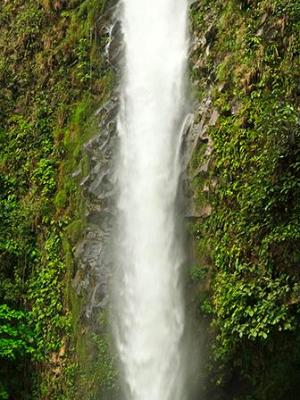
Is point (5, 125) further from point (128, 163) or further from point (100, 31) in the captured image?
point (128, 163)

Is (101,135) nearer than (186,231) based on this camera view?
No

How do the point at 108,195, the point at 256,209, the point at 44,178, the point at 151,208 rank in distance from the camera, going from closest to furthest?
the point at 256,209 < the point at 151,208 < the point at 108,195 < the point at 44,178

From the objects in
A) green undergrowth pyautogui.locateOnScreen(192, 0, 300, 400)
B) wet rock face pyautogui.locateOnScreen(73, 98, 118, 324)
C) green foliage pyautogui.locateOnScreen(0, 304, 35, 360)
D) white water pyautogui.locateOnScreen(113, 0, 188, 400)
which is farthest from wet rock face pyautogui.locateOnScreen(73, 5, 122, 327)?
green undergrowth pyautogui.locateOnScreen(192, 0, 300, 400)

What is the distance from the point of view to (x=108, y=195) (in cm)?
834

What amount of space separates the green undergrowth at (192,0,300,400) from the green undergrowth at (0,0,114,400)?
2.50 meters

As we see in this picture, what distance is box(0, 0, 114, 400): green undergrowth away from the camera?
858 centimetres

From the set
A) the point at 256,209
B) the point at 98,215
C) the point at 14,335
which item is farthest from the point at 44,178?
the point at 256,209

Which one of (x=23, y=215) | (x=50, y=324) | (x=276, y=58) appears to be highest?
(x=276, y=58)

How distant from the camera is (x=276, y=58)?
6.72m

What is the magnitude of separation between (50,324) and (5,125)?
428 cm

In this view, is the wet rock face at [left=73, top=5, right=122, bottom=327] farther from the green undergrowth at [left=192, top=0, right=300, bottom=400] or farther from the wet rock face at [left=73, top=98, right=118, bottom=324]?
the green undergrowth at [left=192, top=0, right=300, bottom=400]

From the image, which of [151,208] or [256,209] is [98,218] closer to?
[151,208]

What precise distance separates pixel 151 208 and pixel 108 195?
0.81 meters

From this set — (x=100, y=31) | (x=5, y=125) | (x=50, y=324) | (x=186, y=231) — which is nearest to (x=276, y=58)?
(x=186, y=231)
